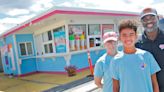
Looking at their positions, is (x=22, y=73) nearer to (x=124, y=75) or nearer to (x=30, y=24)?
(x=30, y=24)

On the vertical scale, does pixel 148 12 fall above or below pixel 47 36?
above

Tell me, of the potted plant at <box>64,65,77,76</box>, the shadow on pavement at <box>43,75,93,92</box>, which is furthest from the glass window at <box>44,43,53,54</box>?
the shadow on pavement at <box>43,75,93,92</box>

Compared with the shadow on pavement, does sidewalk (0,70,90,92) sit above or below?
below

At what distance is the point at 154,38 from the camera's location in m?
2.65

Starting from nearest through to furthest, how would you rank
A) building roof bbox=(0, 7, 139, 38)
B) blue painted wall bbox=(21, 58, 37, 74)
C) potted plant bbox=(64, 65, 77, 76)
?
building roof bbox=(0, 7, 139, 38)
potted plant bbox=(64, 65, 77, 76)
blue painted wall bbox=(21, 58, 37, 74)

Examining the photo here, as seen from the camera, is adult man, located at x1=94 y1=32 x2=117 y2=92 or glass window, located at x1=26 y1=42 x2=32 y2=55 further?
glass window, located at x1=26 y1=42 x2=32 y2=55

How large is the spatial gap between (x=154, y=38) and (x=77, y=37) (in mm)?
8459

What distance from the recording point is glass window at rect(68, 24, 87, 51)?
10.8 meters

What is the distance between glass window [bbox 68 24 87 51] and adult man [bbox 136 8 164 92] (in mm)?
8106

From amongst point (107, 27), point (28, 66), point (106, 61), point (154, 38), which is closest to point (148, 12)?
point (154, 38)

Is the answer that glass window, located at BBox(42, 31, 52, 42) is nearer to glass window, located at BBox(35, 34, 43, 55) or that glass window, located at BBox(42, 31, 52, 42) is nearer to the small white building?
the small white building

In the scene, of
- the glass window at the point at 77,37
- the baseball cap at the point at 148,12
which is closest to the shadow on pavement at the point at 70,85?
the glass window at the point at 77,37

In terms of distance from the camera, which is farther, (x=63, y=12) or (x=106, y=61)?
(x=63, y=12)

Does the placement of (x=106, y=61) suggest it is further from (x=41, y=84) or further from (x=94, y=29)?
(x=94, y=29)
